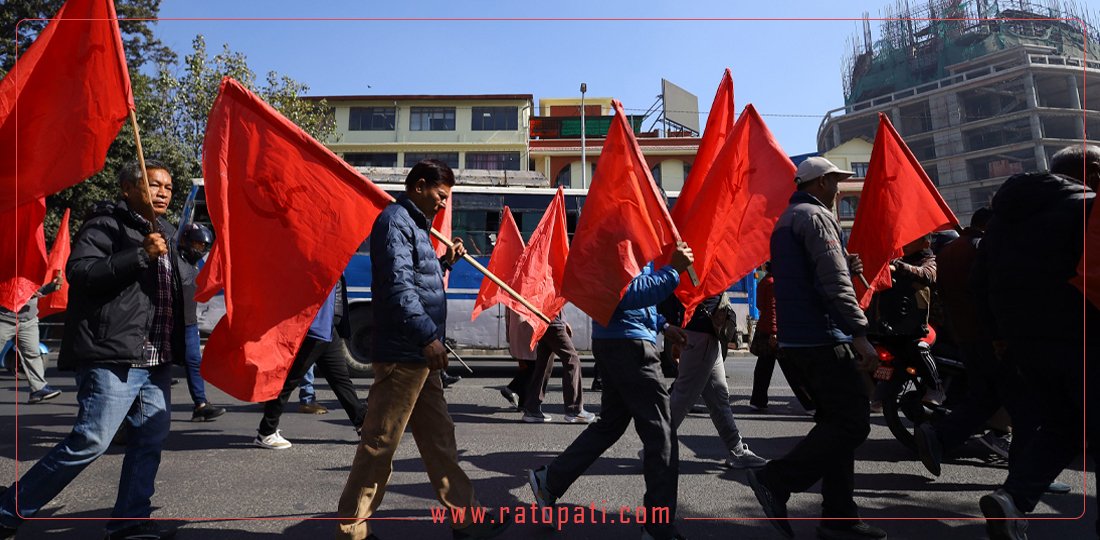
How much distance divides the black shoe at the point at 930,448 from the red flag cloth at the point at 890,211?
0.95 metres

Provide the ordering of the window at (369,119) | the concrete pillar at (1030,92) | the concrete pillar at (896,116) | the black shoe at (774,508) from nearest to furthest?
the black shoe at (774,508) < the window at (369,119) < the concrete pillar at (1030,92) < the concrete pillar at (896,116)

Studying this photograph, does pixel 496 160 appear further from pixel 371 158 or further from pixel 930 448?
pixel 930 448

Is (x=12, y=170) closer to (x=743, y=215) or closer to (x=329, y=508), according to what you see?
(x=329, y=508)

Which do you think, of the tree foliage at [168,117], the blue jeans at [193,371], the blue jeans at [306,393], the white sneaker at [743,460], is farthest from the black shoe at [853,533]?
the tree foliage at [168,117]

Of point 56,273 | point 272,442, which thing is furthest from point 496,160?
point 272,442

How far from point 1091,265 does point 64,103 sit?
4995 mm

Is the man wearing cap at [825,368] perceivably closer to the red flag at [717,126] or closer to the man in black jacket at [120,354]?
the red flag at [717,126]

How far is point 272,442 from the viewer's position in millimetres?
5566

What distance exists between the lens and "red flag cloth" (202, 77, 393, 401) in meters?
A: 3.30

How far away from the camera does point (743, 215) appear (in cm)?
456

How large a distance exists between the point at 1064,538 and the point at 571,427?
12.8ft

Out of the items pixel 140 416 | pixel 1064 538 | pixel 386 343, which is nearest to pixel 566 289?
pixel 386 343

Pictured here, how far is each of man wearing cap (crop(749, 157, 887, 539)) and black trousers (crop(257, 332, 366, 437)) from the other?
3.54 meters

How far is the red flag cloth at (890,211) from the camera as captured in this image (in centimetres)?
499
